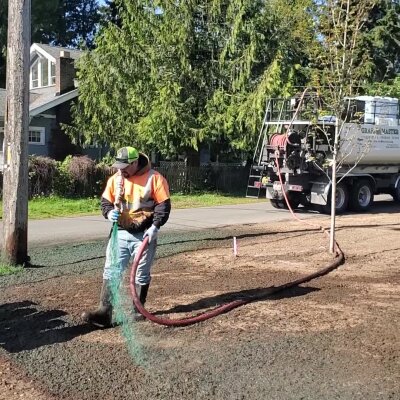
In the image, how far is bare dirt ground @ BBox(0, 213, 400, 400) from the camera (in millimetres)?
4262

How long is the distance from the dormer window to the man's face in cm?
2807

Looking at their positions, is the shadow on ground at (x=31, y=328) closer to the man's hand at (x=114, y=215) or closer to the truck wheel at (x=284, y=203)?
the man's hand at (x=114, y=215)

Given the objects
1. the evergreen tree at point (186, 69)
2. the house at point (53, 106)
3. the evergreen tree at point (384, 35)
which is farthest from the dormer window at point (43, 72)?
the evergreen tree at point (384, 35)

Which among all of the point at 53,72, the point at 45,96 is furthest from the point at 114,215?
the point at 53,72

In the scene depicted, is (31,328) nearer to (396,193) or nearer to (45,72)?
(396,193)

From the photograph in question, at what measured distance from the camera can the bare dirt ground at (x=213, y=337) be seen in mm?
4262

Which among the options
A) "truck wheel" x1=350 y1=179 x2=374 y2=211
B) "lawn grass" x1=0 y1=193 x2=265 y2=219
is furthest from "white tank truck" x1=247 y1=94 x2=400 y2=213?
"lawn grass" x1=0 y1=193 x2=265 y2=219

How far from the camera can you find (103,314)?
5598 mm

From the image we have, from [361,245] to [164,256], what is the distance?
3.75 metres

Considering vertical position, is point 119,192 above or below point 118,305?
above

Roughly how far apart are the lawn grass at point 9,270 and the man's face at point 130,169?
327 cm

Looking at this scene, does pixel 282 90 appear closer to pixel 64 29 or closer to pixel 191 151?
pixel 191 151

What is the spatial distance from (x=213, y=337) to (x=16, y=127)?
15.5 ft

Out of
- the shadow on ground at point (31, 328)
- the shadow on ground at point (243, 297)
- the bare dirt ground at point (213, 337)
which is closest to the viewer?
the bare dirt ground at point (213, 337)
